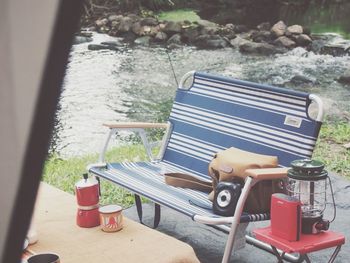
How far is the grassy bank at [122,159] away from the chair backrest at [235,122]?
61 cm

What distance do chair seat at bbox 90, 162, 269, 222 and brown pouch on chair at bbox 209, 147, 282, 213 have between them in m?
0.08

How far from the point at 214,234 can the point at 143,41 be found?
10737 millimetres

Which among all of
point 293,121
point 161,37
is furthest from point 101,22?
point 293,121

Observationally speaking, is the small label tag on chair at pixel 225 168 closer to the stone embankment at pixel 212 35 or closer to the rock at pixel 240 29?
the stone embankment at pixel 212 35

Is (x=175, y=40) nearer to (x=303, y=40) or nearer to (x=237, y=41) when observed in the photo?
(x=237, y=41)

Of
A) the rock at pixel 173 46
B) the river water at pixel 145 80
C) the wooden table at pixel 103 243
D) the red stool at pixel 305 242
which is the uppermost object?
the wooden table at pixel 103 243

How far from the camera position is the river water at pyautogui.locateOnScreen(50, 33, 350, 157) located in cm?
765

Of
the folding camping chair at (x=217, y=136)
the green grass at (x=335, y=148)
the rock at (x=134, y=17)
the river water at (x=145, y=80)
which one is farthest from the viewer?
the rock at (x=134, y=17)

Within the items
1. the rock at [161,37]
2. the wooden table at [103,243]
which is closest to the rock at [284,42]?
the rock at [161,37]

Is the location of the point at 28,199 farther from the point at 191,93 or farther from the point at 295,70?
the point at 295,70

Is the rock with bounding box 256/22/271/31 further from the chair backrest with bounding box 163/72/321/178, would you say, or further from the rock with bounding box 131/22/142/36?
the chair backrest with bounding box 163/72/321/178

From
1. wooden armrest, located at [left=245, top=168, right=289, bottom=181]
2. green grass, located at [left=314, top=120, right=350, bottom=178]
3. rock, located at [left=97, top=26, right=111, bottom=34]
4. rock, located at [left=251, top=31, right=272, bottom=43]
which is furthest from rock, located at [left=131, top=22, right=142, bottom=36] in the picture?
wooden armrest, located at [left=245, top=168, right=289, bottom=181]

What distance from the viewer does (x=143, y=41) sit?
44.8ft

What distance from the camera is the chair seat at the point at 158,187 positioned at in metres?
2.79
